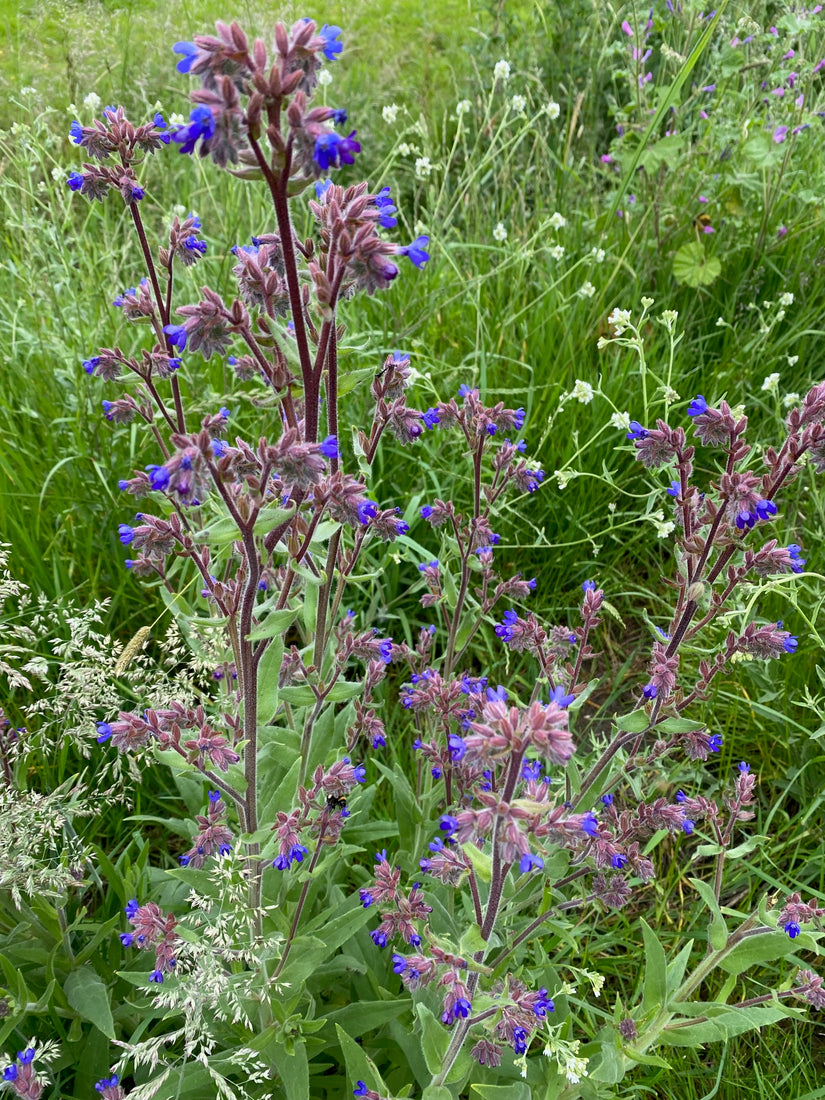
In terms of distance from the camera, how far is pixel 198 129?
55.6 inches

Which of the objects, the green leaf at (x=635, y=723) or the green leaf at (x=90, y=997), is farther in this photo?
the green leaf at (x=90, y=997)

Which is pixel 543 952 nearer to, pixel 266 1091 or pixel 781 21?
pixel 266 1091

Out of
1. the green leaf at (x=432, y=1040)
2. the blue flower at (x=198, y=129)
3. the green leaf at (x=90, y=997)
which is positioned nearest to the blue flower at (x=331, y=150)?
the blue flower at (x=198, y=129)

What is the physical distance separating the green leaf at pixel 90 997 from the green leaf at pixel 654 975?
1.40 m

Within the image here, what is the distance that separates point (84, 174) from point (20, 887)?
6.37 ft

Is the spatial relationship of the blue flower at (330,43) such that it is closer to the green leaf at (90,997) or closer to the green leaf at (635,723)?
the green leaf at (635,723)

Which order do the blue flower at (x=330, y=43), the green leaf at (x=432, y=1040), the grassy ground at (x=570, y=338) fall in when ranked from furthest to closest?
the grassy ground at (x=570, y=338) → the green leaf at (x=432, y=1040) → the blue flower at (x=330, y=43)

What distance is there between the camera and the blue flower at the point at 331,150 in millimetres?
1426

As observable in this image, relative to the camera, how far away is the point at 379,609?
12.1ft

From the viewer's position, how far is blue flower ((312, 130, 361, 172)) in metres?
1.43

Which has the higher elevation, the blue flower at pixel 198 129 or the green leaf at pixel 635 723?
the blue flower at pixel 198 129

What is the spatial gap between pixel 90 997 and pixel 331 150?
7.43 ft

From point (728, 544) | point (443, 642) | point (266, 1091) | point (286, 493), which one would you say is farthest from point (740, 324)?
point (266, 1091)

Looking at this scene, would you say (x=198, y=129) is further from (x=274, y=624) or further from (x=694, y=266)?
(x=694, y=266)
